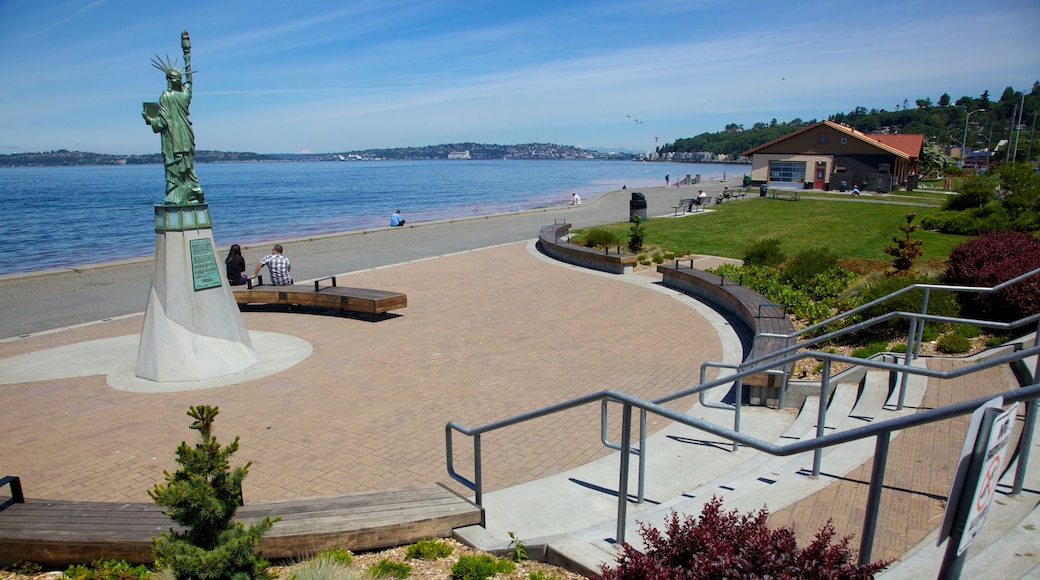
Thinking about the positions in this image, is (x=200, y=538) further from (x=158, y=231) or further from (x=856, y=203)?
(x=856, y=203)

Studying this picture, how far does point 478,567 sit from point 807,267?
11.3m

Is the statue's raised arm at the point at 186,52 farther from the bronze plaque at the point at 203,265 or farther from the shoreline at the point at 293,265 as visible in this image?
the shoreline at the point at 293,265

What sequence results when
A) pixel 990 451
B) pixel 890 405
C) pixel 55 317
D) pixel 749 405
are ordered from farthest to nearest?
pixel 55 317 < pixel 749 405 < pixel 890 405 < pixel 990 451

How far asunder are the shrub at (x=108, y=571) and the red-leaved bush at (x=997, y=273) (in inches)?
403

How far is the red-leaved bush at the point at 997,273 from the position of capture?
28.7ft

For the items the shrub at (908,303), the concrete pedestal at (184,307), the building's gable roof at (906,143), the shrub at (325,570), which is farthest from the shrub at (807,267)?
the building's gable roof at (906,143)

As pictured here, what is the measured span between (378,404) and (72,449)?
3322mm

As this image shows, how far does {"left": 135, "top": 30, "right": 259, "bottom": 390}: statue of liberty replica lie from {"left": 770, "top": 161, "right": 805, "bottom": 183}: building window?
47746 mm

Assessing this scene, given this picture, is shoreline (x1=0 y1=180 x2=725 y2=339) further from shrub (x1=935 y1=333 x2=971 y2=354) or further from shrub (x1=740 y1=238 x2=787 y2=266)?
shrub (x1=935 y1=333 x2=971 y2=354)

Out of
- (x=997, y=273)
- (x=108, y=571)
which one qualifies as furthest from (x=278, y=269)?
(x=997, y=273)

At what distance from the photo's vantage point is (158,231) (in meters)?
8.97

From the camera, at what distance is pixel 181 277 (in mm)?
9125

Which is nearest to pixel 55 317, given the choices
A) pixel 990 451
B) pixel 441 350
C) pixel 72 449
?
pixel 72 449

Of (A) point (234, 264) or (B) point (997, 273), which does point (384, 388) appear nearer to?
(A) point (234, 264)
